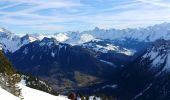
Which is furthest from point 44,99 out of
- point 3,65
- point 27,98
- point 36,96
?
point 3,65

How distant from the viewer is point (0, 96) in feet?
178

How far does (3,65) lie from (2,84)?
144ft

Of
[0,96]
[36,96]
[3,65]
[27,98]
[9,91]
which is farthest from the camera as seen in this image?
[3,65]

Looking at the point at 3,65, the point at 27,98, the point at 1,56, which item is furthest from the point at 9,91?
the point at 1,56

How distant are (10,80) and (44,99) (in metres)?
12.0

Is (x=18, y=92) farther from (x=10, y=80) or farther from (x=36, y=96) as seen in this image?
(x=36, y=96)

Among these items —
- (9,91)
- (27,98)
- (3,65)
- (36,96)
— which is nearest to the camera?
(9,91)

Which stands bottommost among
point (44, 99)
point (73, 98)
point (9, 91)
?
point (73, 98)

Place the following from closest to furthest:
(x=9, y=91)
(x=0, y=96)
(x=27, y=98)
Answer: (x=0, y=96) → (x=9, y=91) → (x=27, y=98)

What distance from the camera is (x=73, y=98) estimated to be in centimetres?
11631

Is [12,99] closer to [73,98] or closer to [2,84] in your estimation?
[2,84]

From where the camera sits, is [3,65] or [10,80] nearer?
[10,80]

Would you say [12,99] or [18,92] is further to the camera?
[18,92]

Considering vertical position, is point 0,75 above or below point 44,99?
above
